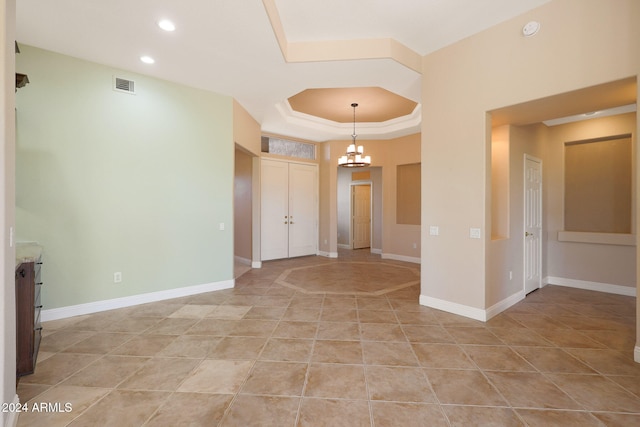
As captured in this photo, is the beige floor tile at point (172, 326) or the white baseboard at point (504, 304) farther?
the white baseboard at point (504, 304)

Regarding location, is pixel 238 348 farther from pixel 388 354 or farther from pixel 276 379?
pixel 388 354

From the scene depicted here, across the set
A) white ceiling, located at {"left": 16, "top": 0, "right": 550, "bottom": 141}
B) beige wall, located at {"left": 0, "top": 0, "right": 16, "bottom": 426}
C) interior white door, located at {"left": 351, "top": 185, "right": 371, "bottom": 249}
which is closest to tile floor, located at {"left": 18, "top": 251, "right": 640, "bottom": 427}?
beige wall, located at {"left": 0, "top": 0, "right": 16, "bottom": 426}

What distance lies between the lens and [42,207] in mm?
3182

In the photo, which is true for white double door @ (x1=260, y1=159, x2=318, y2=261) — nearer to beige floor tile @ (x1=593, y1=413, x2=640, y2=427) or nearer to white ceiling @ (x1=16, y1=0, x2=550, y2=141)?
white ceiling @ (x1=16, y1=0, x2=550, y2=141)

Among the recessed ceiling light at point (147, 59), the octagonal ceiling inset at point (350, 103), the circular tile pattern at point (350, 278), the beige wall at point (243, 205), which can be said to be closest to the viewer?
the recessed ceiling light at point (147, 59)

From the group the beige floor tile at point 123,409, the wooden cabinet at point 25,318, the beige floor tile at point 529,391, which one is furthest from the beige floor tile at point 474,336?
the wooden cabinet at point 25,318

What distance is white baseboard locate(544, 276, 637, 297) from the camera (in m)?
4.25

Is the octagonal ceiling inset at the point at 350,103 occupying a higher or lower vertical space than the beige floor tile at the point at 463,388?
higher

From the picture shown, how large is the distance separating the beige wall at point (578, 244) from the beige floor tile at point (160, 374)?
228 inches

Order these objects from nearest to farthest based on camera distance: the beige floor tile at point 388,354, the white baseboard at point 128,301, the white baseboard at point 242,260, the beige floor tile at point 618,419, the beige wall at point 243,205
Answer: the beige floor tile at point 618,419
the beige floor tile at point 388,354
the white baseboard at point 128,301
the beige wall at point 243,205
the white baseboard at point 242,260

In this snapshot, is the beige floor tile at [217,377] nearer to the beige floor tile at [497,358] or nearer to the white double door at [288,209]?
the beige floor tile at [497,358]

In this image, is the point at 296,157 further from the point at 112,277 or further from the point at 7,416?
the point at 7,416

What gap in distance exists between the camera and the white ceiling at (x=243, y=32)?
104 inches

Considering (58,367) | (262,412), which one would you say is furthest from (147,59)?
(262,412)
